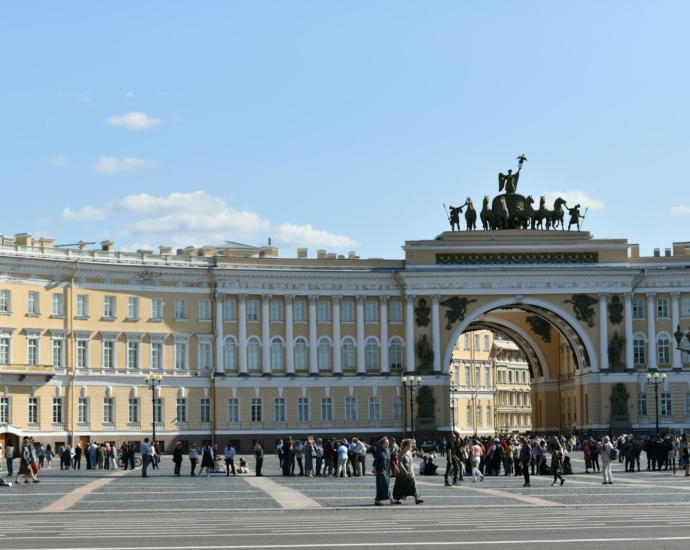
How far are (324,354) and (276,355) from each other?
3.20 m

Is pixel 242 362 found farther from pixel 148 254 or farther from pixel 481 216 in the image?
pixel 481 216

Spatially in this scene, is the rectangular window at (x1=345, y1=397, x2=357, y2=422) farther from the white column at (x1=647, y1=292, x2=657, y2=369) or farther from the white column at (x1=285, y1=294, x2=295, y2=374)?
the white column at (x1=647, y1=292, x2=657, y2=369)

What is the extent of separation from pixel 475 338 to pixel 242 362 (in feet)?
174

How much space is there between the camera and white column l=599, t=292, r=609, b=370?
90250mm

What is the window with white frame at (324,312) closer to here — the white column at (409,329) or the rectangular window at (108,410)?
the white column at (409,329)

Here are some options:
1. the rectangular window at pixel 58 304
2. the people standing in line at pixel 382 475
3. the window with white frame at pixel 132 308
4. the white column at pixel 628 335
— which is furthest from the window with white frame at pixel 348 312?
the people standing in line at pixel 382 475

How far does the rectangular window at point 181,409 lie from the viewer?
85750mm

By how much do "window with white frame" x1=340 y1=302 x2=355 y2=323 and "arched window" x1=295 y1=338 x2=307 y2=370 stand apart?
10.1 ft

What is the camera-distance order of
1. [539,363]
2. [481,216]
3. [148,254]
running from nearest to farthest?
[148,254], [481,216], [539,363]

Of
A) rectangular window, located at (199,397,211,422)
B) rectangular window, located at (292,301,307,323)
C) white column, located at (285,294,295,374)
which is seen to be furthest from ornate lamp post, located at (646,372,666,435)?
rectangular window, located at (199,397,211,422)

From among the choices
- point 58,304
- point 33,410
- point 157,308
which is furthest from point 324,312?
point 33,410

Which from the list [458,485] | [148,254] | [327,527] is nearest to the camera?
[327,527]

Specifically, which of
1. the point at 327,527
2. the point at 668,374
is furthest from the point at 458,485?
the point at 668,374

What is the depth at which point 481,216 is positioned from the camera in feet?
301
